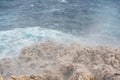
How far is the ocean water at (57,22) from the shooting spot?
25656 millimetres

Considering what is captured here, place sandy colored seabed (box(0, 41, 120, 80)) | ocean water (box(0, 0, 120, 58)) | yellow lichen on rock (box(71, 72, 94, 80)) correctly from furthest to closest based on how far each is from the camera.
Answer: ocean water (box(0, 0, 120, 58))
sandy colored seabed (box(0, 41, 120, 80))
yellow lichen on rock (box(71, 72, 94, 80))

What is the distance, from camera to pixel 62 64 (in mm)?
14664

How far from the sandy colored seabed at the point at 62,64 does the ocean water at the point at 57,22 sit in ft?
12.4

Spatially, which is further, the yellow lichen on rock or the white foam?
the white foam

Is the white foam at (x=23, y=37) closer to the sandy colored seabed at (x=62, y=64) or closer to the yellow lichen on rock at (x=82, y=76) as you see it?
the sandy colored seabed at (x=62, y=64)

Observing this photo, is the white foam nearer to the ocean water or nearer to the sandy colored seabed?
the ocean water

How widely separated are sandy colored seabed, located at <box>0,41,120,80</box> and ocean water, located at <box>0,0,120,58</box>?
3784 millimetres


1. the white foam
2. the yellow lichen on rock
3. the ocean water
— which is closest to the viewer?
the yellow lichen on rock

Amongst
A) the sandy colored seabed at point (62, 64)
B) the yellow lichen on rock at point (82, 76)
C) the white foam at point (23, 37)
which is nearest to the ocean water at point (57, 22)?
the white foam at point (23, 37)

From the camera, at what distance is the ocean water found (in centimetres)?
2566

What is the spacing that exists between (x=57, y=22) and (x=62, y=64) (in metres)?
16.2

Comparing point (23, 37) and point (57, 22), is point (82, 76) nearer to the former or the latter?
point (23, 37)

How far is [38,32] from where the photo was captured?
27094mm

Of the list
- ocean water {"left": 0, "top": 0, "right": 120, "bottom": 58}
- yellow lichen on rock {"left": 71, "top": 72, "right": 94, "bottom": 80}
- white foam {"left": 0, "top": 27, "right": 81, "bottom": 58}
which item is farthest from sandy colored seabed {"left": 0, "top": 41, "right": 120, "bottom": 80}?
ocean water {"left": 0, "top": 0, "right": 120, "bottom": 58}
